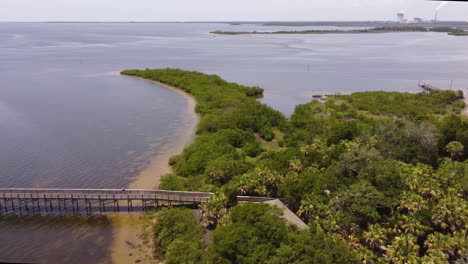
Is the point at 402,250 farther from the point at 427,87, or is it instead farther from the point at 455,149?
the point at 427,87

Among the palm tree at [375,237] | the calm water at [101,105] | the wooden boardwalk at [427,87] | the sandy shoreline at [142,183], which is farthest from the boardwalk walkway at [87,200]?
the wooden boardwalk at [427,87]

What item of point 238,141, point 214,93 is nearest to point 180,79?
point 214,93

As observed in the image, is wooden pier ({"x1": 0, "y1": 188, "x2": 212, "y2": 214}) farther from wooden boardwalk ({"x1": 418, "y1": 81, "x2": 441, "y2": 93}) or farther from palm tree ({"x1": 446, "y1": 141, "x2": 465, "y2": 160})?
wooden boardwalk ({"x1": 418, "y1": 81, "x2": 441, "y2": 93})

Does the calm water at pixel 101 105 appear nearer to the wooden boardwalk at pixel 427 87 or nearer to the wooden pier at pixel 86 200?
the wooden boardwalk at pixel 427 87

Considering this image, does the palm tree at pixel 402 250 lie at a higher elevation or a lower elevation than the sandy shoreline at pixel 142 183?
higher

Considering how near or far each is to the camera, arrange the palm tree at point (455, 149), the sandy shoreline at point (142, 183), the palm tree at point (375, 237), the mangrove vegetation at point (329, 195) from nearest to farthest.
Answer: the mangrove vegetation at point (329, 195), the palm tree at point (375, 237), the sandy shoreline at point (142, 183), the palm tree at point (455, 149)

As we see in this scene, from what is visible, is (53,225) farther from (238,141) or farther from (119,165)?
(238,141)

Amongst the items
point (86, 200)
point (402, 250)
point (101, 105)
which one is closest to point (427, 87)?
point (101, 105)
